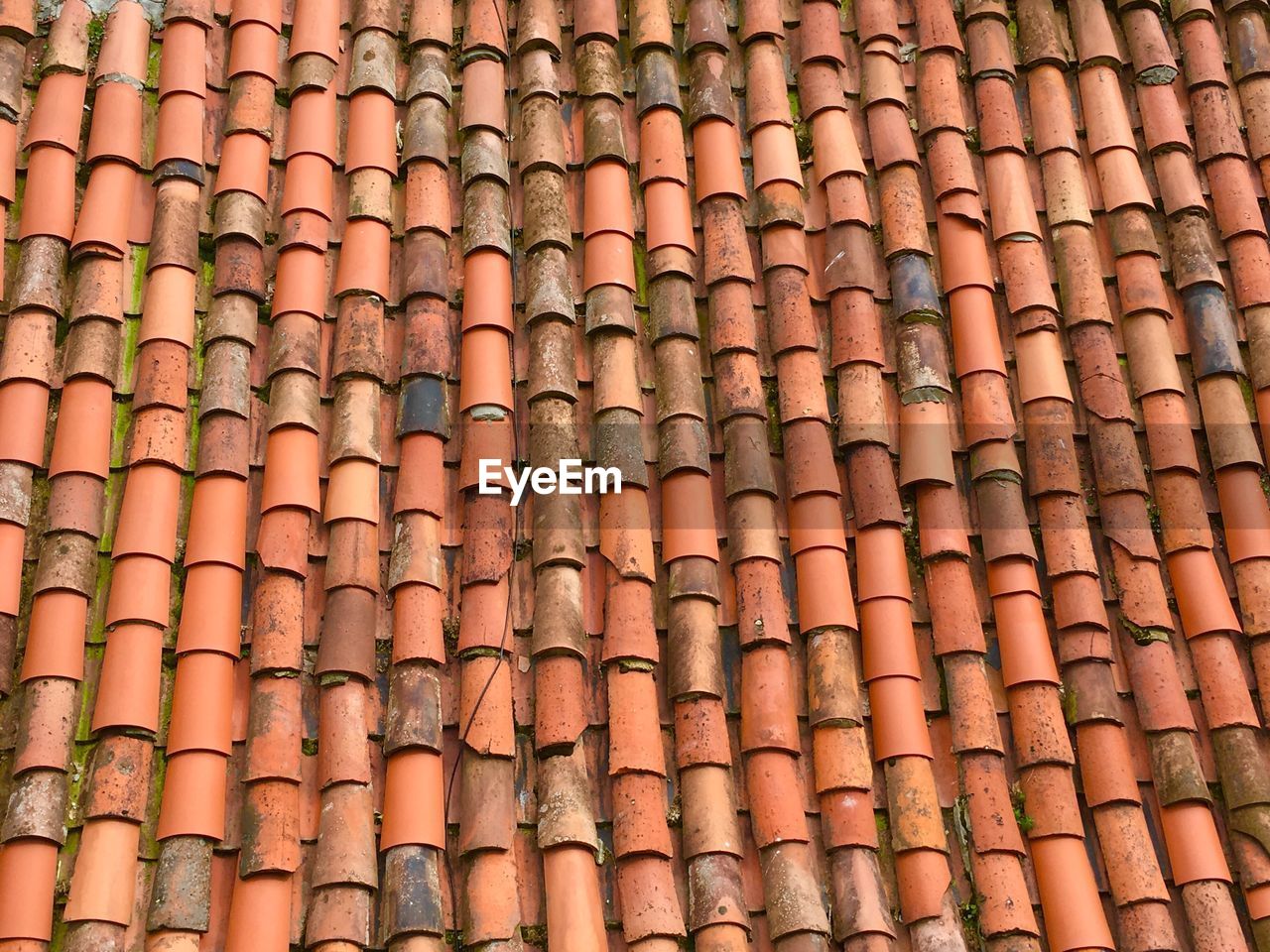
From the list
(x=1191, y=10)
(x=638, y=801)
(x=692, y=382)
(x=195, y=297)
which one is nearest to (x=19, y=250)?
(x=195, y=297)

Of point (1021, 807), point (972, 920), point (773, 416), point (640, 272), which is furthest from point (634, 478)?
point (972, 920)

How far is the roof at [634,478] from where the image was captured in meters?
3.71

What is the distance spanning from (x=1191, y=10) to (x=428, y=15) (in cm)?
282

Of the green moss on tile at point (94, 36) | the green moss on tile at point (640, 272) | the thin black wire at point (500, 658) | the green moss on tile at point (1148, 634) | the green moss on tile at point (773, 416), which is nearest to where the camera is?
the thin black wire at point (500, 658)

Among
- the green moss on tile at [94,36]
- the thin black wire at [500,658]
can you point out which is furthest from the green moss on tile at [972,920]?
the green moss on tile at [94,36]

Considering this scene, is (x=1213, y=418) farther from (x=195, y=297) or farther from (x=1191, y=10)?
(x=195, y=297)

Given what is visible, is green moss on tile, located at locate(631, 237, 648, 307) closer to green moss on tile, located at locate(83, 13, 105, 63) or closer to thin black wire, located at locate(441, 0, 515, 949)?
thin black wire, located at locate(441, 0, 515, 949)

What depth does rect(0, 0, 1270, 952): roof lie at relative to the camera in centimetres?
371

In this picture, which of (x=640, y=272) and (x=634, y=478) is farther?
(x=640, y=272)

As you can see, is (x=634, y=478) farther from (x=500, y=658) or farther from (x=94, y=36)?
(x=94, y=36)

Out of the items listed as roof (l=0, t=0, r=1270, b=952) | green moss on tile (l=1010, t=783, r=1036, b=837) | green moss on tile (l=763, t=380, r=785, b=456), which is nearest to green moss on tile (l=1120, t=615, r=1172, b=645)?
roof (l=0, t=0, r=1270, b=952)

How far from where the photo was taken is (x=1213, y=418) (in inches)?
179

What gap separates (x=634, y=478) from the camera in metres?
4.20

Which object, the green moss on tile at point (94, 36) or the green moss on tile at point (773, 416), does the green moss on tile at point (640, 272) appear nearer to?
the green moss on tile at point (773, 416)
